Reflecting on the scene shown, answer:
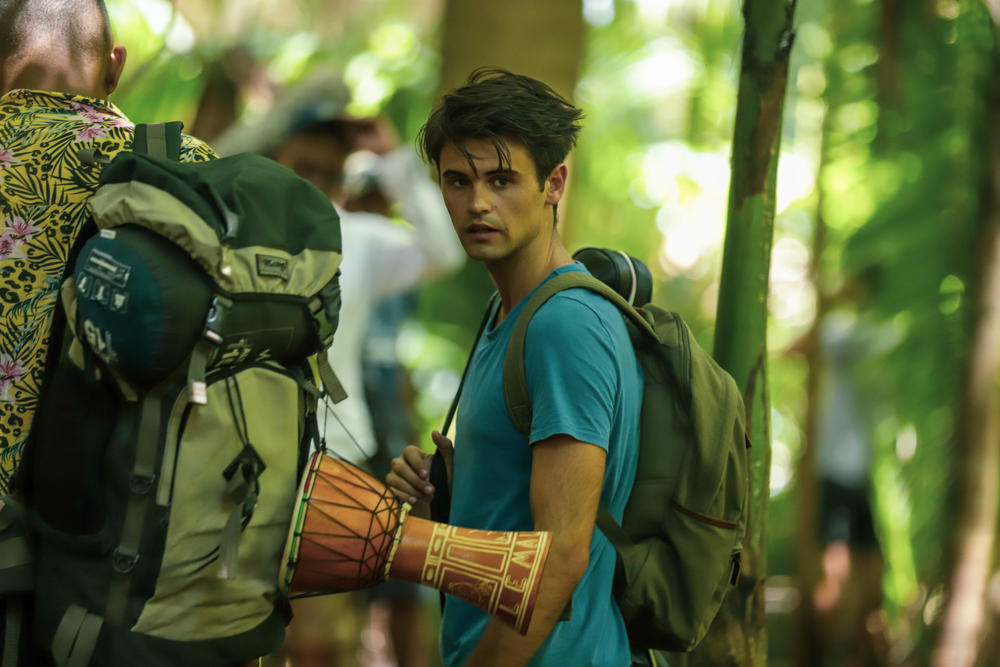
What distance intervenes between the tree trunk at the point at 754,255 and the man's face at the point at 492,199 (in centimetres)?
94

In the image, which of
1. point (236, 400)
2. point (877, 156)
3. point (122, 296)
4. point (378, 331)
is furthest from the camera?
point (877, 156)

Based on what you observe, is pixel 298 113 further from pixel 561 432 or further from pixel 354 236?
pixel 561 432

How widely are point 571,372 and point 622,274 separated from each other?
517 mm

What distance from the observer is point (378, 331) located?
16.2 ft

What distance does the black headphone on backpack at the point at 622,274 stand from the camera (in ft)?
7.62

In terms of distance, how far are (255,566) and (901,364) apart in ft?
21.8

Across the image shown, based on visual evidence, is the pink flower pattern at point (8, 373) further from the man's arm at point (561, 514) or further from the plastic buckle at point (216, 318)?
the man's arm at point (561, 514)

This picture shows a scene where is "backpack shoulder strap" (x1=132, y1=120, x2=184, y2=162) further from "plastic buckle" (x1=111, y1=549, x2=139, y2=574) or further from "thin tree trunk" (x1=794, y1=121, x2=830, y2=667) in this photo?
"thin tree trunk" (x1=794, y1=121, x2=830, y2=667)

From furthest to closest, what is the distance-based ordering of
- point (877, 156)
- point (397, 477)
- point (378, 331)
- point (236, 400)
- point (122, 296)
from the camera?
point (877, 156) → point (378, 331) → point (397, 477) → point (236, 400) → point (122, 296)

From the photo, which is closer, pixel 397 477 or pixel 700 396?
pixel 700 396

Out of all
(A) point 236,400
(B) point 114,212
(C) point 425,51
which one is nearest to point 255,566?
(A) point 236,400

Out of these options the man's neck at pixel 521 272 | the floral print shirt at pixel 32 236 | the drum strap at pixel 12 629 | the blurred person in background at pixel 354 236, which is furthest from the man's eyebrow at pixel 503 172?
the blurred person in background at pixel 354 236

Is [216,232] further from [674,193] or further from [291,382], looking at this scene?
[674,193]

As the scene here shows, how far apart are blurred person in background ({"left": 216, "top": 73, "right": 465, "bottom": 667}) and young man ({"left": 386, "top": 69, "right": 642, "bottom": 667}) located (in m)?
2.22
